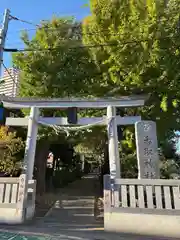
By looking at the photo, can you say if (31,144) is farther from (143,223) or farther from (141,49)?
(141,49)

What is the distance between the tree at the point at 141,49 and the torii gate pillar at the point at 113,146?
1714 mm

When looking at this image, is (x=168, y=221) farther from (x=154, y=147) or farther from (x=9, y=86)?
(x=9, y=86)

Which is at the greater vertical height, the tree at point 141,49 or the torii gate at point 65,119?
the tree at point 141,49

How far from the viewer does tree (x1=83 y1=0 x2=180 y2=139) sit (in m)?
11.0

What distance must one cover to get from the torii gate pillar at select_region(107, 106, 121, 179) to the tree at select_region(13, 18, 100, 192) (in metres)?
2.16

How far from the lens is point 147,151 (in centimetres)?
995

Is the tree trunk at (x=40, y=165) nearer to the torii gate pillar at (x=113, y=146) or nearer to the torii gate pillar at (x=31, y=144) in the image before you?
the torii gate pillar at (x=31, y=144)

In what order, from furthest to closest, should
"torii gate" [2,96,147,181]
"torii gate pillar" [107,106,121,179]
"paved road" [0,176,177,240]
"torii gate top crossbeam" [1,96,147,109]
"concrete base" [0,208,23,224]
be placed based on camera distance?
"torii gate top crossbeam" [1,96,147,109] < "torii gate" [2,96,147,181] < "torii gate pillar" [107,106,121,179] < "concrete base" [0,208,23,224] < "paved road" [0,176,177,240]

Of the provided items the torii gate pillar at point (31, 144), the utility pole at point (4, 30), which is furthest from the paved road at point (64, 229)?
the utility pole at point (4, 30)

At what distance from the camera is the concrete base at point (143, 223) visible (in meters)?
7.92

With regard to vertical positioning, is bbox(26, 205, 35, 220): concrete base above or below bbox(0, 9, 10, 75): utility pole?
below

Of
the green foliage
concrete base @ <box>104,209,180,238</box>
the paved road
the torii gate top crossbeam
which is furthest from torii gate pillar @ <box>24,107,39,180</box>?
concrete base @ <box>104,209,180,238</box>

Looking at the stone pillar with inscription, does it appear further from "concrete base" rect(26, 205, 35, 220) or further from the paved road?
"concrete base" rect(26, 205, 35, 220)

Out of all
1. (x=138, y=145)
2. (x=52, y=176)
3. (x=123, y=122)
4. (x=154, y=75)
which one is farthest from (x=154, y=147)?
(x=52, y=176)
